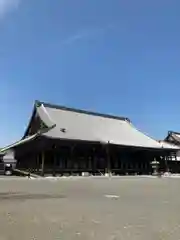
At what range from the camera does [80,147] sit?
4981 centimetres

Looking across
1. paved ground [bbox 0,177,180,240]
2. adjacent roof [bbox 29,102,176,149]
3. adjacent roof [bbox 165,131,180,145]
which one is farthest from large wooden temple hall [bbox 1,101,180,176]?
paved ground [bbox 0,177,180,240]

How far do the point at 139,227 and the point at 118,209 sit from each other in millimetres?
2696

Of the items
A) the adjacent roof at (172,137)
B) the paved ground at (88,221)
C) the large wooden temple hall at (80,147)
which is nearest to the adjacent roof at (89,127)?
the large wooden temple hall at (80,147)

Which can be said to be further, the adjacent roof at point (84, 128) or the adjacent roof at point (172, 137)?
the adjacent roof at point (172, 137)

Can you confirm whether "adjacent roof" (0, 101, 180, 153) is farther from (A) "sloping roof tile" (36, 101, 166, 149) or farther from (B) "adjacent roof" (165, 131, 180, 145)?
(B) "adjacent roof" (165, 131, 180, 145)

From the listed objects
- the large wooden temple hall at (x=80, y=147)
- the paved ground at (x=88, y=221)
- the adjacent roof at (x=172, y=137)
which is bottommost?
the paved ground at (x=88, y=221)

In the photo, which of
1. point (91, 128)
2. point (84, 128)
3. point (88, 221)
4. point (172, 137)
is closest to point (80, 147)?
point (84, 128)

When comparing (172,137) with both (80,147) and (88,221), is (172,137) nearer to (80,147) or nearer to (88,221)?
(80,147)

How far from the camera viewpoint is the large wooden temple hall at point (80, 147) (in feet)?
155

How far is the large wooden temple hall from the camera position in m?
47.2

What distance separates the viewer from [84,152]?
169 feet

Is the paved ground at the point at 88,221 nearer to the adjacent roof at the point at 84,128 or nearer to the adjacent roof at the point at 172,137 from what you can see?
the adjacent roof at the point at 84,128

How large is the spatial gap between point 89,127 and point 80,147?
596 centimetres

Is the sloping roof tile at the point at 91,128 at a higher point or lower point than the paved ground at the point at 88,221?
higher
